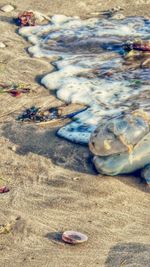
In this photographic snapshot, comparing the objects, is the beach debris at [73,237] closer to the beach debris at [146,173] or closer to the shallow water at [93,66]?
the beach debris at [146,173]

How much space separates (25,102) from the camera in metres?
8.71

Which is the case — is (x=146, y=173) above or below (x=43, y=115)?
above

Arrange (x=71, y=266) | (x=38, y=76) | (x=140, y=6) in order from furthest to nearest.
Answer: (x=140, y=6), (x=38, y=76), (x=71, y=266)

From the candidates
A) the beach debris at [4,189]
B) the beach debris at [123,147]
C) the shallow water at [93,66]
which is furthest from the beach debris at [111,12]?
the beach debris at [4,189]

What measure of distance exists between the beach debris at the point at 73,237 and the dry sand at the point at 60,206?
51mm

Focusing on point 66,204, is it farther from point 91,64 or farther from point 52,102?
point 91,64

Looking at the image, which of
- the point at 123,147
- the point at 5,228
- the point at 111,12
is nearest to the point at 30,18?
the point at 111,12

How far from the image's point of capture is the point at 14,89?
912 centimetres

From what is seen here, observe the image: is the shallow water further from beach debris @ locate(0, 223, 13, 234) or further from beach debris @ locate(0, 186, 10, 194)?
beach debris @ locate(0, 223, 13, 234)

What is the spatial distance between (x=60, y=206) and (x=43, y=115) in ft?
7.28

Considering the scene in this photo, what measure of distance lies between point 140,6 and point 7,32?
300 centimetres

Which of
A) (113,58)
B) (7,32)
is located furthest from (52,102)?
(7,32)

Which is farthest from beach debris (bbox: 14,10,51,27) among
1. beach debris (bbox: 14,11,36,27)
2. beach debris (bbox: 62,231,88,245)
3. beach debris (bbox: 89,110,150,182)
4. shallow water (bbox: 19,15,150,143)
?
beach debris (bbox: 62,231,88,245)

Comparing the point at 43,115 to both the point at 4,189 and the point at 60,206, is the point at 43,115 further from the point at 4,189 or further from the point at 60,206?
the point at 60,206
